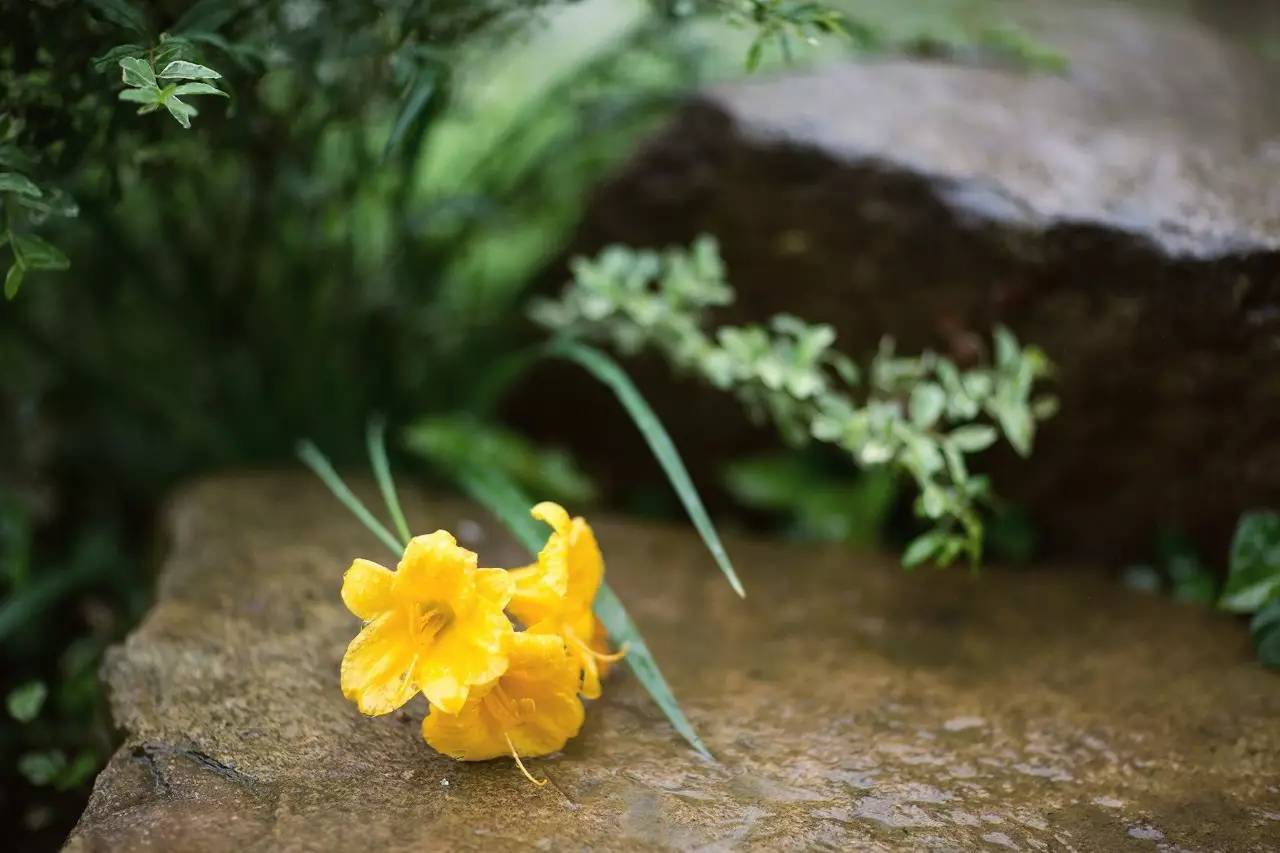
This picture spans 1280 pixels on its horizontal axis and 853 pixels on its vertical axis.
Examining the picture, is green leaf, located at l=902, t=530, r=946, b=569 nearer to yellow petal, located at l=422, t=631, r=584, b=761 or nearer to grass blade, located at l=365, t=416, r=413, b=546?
yellow petal, located at l=422, t=631, r=584, b=761

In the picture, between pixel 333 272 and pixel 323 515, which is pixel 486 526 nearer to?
pixel 323 515

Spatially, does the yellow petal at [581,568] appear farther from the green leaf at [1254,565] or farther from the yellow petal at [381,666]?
the green leaf at [1254,565]

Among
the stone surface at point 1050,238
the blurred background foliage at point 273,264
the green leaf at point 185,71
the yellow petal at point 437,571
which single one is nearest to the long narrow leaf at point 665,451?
the yellow petal at point 437,571

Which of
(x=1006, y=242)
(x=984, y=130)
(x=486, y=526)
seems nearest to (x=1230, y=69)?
(x=984, y=130)

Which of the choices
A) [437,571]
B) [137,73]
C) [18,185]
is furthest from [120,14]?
[437,571]

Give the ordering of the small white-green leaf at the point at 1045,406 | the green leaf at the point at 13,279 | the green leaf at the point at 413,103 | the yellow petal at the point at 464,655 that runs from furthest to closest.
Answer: the small white-green leaf at the point at 1045,406
the green leaf at the point at 413,103
the green leaf at the point at 13,279
the yellow petal at the point at 464,655

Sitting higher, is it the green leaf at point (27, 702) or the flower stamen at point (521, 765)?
the flower stamen at point (521, 765)

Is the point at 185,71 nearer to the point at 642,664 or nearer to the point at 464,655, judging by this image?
the point at 464,655
